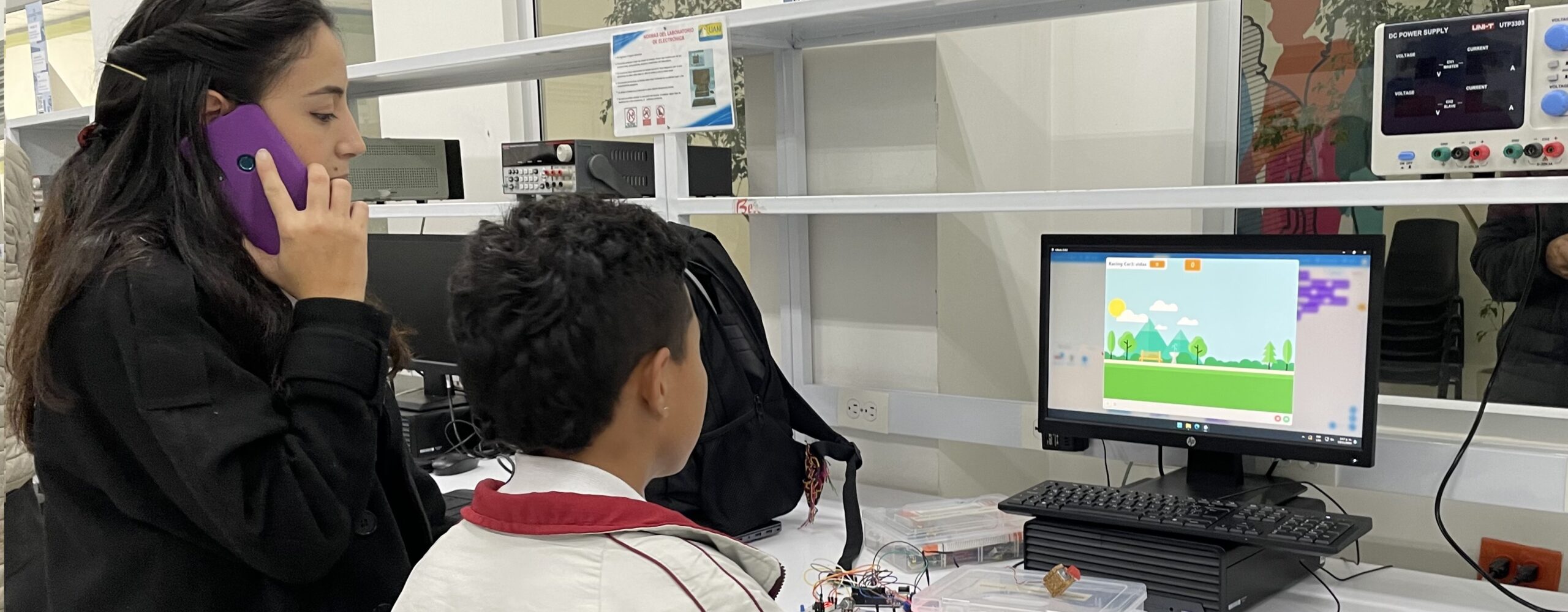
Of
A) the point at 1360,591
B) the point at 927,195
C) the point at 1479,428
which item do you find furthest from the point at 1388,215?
the point at 927,195

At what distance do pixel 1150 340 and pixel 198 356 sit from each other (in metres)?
1.20

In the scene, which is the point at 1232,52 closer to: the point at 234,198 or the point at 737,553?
the point at 737,553

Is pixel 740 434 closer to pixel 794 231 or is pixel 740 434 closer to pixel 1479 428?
pixel 794 231

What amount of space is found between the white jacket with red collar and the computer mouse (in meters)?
1.33

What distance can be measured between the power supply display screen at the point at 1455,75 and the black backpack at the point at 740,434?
0.89 m

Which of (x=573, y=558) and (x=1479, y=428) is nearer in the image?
(x=573, y=558)

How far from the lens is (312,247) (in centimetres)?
107

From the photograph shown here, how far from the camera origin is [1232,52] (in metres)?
1.96

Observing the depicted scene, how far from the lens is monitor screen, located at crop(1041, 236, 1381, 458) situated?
1444 mm

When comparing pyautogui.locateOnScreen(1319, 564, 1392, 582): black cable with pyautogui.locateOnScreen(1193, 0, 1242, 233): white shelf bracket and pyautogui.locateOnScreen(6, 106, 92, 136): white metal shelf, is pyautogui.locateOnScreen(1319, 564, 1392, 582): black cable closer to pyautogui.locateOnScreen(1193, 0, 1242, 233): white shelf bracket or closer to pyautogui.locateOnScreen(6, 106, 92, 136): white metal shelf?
pyautogui.locateOnScreen(1193, 0, 1242, 233): white shelf bracket

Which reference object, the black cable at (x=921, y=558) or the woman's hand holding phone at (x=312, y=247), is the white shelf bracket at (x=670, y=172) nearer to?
the black cable at (x=921, y=558)

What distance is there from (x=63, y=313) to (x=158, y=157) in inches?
6.5

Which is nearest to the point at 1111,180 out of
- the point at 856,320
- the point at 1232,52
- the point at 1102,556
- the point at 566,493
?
the point at 1232,52

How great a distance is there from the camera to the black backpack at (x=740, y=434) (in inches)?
65.0
